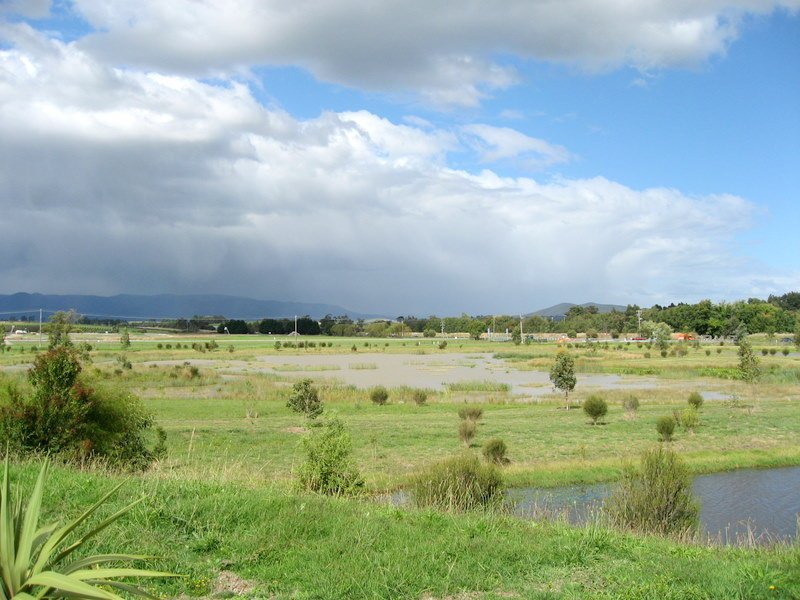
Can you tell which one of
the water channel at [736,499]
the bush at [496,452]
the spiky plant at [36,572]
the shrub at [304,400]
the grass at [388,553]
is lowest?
the water channel at [736,499]

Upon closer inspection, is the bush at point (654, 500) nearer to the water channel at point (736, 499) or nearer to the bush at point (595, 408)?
the water channel at point (736, 499)

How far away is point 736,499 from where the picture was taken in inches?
777

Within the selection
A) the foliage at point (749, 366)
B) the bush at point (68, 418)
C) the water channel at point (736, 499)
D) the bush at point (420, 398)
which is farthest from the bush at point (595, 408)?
the bush at point (68, 418)

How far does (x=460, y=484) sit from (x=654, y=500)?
12.1 feet

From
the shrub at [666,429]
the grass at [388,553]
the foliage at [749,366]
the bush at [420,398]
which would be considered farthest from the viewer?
the foliage at [749,366]

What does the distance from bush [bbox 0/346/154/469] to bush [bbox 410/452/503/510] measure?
569 centimetres

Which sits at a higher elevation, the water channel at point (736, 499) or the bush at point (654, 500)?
the bush at point (654, 500)

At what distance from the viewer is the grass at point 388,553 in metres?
5.73

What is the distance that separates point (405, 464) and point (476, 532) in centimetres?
1509

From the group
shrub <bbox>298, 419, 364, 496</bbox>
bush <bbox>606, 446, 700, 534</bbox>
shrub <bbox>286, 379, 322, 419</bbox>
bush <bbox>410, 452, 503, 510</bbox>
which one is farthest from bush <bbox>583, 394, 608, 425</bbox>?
shrub <bbox>298, 419, 364, 496</bbox>

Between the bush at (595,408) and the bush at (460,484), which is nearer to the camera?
the bush at (460,484)

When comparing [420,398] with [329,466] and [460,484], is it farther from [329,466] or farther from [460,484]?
[460,484]

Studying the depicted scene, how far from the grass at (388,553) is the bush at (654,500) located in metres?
4.21

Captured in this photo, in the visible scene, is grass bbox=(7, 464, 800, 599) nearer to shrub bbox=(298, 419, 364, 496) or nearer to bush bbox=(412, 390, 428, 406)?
shrub bbox=(298, 419, 364, 496)
